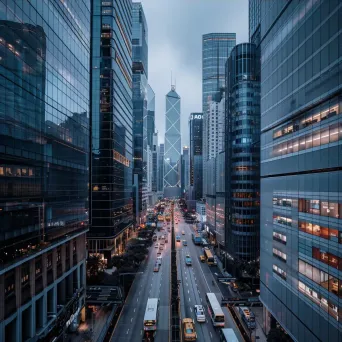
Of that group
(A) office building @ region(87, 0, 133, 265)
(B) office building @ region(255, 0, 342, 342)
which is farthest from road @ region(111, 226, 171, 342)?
(B) office building @ region(255, 0, 342, 342)

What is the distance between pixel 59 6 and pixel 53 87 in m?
10.6

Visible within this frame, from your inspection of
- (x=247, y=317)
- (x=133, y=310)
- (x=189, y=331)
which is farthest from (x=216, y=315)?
(x=133, y=310)

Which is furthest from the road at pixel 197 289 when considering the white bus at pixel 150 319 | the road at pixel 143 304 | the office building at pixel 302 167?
the office building at pixel 302 167

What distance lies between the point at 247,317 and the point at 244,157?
133ft

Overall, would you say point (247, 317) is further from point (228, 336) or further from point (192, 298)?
point (192, 298)

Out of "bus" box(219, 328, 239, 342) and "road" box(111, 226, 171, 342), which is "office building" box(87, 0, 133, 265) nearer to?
"road" box(111, 226, 171, 342)

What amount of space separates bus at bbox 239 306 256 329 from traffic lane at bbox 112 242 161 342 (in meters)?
14.3

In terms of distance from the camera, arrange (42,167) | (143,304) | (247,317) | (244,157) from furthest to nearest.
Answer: (244,157)
(143,304)
(247,317)
(42,167)

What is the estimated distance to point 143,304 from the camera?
167ft

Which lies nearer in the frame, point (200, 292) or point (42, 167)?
point (42, 167)

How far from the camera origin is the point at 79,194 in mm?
46781

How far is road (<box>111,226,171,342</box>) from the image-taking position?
1582 inches

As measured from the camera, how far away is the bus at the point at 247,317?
1603 inches

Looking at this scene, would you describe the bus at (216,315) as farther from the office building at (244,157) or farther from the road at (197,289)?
the office building at (244,157)
